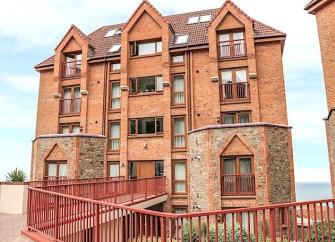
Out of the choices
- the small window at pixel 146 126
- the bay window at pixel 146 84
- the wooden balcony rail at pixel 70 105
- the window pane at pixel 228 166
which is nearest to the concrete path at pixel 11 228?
the small window at pixel 146 126

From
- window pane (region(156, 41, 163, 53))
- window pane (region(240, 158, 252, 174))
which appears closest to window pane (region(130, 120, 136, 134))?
window pane (region(156, 41, 163, 53))

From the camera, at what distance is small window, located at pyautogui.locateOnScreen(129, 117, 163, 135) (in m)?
20.6

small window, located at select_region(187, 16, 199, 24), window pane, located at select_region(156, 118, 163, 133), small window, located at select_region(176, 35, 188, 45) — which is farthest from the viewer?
small window, located at select_region(187, 16, 199, 24)

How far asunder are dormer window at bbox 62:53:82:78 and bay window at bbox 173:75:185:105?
326 inches

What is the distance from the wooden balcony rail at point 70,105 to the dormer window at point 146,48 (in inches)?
236

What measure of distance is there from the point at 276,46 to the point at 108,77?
41.5ft

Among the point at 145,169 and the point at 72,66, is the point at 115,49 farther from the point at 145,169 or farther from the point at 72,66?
the point at 145,169

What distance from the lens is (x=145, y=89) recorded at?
70.8 feet

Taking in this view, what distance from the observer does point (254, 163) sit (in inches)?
614

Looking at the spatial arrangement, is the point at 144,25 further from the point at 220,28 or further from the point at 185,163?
the point at 185,163

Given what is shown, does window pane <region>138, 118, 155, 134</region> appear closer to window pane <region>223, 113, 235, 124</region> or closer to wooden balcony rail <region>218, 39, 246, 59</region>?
window pane <region>223, 113, 235, 124</region>

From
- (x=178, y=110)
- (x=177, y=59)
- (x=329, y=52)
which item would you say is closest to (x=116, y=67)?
(x=177, y=59)

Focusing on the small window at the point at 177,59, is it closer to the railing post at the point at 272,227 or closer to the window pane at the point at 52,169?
the window pane at the point at 52,169

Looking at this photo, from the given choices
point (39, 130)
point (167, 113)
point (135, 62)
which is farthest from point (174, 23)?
point (39, 130)
